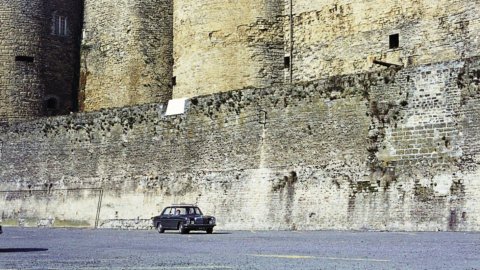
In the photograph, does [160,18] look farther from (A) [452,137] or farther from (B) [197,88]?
(A) [452,137]

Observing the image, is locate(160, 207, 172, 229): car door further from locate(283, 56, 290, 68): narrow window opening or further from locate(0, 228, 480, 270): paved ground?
locate(283, 56, 290, 68): narrow window opening

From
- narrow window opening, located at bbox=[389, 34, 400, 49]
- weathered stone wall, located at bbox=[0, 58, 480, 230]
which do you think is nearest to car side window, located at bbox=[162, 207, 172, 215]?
weathered stone wall, located at bbox=[0, 58, 480, 230]

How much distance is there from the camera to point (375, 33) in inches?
1072

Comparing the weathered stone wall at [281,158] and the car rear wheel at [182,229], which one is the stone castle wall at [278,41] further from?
the car rear wheel at [182,229]

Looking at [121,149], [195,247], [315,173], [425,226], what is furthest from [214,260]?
[121,149]

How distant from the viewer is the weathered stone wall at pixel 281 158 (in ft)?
63.3

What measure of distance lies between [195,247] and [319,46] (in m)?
16.1

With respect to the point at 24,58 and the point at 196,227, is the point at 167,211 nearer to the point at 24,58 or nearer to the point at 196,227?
the point at 196,227

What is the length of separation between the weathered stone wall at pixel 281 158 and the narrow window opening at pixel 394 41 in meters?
5.82

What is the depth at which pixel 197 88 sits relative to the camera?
29.9m

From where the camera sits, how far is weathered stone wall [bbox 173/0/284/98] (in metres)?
29.3

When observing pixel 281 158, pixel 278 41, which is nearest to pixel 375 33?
pixel 278 41

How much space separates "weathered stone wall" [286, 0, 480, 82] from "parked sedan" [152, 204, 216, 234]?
8882 mm

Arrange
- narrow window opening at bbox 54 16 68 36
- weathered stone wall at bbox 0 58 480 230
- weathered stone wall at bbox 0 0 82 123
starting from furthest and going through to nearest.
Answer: narrow window opening at bbox 54 16 68 36
weathered stone wall at bbox 0 0 82 123
weathered stone wall at bbox 0 58 480 230
